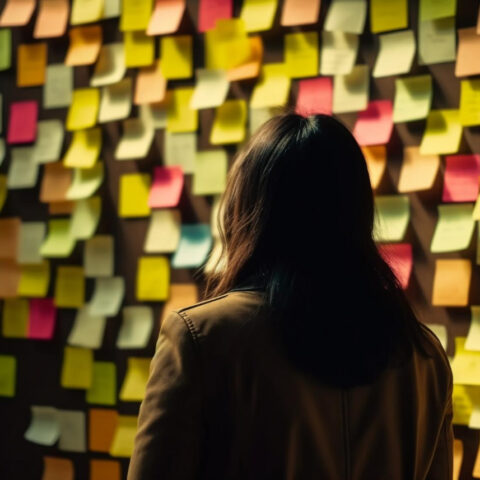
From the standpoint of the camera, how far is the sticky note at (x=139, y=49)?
5.58 ft

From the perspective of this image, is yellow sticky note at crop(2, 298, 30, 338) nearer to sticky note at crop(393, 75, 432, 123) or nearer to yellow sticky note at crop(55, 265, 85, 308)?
yellow sticky note at crop(55, 265, 85, 308)

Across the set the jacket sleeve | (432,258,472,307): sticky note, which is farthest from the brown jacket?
(432,258,472,307): sticky note

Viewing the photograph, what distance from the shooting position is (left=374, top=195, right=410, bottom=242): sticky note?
1.44 metres

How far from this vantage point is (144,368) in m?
1.69

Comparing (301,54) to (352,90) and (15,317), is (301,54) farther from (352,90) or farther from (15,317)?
(15,317)

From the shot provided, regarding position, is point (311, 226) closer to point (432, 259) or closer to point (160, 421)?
point (160, 421)

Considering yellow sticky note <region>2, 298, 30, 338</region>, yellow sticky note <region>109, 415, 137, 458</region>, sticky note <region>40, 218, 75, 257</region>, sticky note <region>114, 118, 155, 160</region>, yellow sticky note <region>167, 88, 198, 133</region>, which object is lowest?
yellow sticky note <region>109, 415, 137, 458</region>

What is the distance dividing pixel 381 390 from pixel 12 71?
1.38 m

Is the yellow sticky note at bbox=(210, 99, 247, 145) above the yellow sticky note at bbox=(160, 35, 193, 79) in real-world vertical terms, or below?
below

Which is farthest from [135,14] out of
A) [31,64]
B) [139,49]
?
[31,64]

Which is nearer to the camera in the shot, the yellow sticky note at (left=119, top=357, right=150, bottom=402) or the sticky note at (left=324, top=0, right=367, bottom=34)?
the sticky note at (left=324, top=0, right=367, bottom=34)

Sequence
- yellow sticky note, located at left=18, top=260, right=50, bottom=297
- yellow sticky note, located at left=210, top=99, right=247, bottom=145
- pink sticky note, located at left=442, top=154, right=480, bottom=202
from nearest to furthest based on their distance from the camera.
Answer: pink sticky note, located at left=442, top=154, right=480, bottom=202 < yellow sticky note, located at left=210, top=99, right=247, bottom=145 < yellow sticky note, located at left=18, top=260, right=50, bottom=297

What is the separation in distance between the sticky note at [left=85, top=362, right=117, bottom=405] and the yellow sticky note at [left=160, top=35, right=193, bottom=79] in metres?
0.69

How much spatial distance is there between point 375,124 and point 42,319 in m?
0.93
